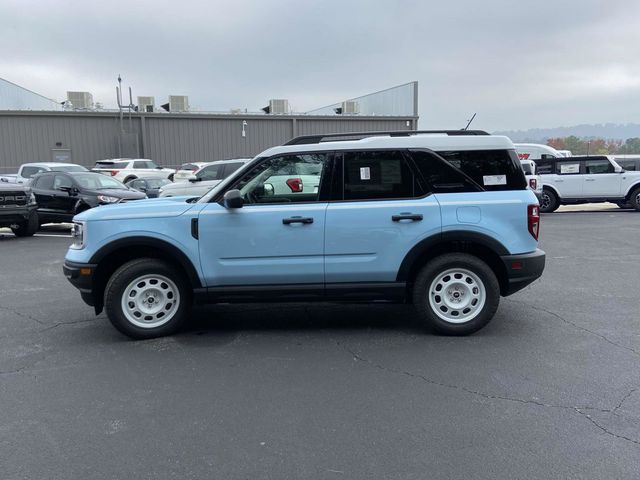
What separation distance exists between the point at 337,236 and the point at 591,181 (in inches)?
612

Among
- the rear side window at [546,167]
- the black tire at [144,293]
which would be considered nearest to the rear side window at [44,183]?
the black tire at [144,293]

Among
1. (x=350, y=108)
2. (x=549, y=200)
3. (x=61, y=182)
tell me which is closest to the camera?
(x=61, y=182)

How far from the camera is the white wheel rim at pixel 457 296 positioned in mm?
5129

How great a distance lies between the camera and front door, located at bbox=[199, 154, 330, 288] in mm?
5035

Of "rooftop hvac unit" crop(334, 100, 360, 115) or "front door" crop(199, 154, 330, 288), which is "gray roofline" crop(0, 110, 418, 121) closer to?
"rooftop hvac unit" crop(334, 100, 360, 115)

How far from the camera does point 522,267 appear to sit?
510 cm

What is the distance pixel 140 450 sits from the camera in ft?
10.5

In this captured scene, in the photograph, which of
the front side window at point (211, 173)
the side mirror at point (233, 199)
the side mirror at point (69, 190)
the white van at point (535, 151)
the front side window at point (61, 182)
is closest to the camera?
the side mirror at point (233, 199)

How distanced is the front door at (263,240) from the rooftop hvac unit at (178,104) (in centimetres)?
2908

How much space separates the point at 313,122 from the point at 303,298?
2870cm

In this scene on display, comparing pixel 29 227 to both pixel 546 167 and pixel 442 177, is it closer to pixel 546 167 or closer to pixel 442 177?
pixel 442 177

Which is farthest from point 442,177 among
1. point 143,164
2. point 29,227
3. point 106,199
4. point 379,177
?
point 143,164

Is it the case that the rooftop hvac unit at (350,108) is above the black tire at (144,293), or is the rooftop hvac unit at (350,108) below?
above

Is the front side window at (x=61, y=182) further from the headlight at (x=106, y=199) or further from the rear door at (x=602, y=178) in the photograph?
the rear door at (x=602, y=178)
